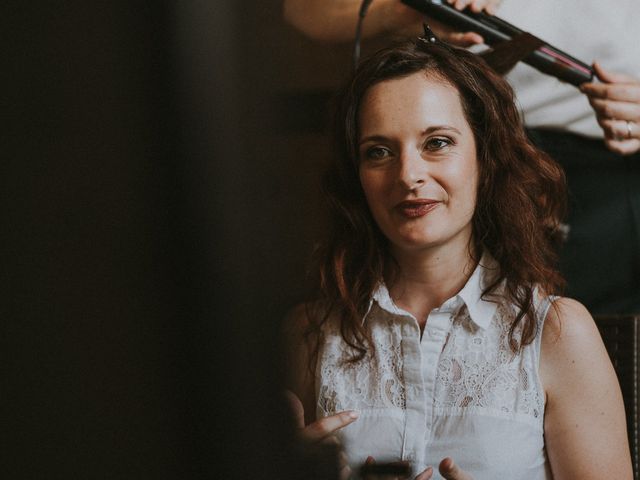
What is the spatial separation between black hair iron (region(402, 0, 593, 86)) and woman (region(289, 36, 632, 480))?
0.04m

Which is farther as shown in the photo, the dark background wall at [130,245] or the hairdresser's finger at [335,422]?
the hairdresser's finger at [335,422]

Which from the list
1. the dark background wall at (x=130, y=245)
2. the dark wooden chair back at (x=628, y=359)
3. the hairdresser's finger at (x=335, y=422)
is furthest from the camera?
the dark wooden chair back at (x=628, y=359)

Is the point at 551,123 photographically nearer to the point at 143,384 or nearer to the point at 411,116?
the point at 411,116

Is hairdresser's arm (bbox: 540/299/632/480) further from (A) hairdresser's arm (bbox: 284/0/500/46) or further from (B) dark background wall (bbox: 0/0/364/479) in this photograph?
(B) dark background wall (bbox: 0/0/364/479)

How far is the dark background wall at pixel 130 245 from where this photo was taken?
14 cm

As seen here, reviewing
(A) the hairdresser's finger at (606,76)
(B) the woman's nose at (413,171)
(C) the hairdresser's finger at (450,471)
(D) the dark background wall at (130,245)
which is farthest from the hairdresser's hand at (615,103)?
(D) the dark background wall at (130,245)

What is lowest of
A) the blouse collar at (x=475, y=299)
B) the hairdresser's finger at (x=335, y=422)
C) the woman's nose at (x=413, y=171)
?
the hairdresser's finger at (x=335, y=422)

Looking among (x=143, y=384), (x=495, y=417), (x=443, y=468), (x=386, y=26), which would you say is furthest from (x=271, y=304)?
(x=386, y=26)

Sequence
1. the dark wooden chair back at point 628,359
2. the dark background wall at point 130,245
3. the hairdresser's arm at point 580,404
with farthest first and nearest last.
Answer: the dark wooden chair back at point 628,359
the hairdresser's arm at point 580,404
the dark background wall at point 130,245

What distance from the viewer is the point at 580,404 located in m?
0.71

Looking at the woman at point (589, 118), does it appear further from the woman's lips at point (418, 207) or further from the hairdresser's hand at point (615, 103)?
the woman's lips at point (418, 207)

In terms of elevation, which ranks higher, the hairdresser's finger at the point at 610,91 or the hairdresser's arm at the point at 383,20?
the hairdresser's arm at the point at 383,20

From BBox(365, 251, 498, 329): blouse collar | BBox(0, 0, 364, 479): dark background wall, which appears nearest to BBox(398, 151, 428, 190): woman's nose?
BBox(365, 251, 498, 329): blouse collar

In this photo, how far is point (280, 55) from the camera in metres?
0.19
